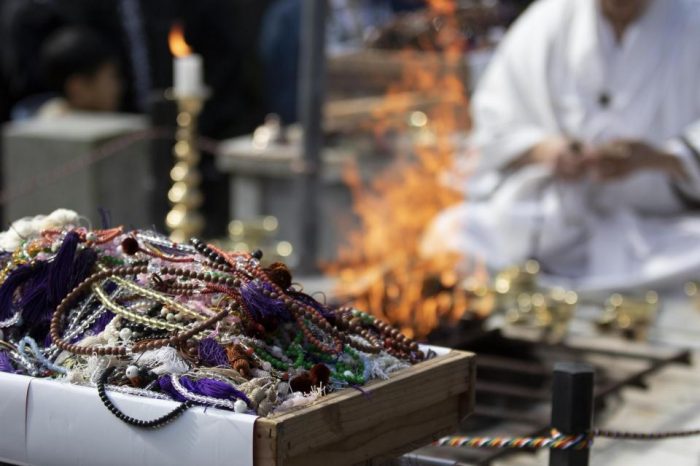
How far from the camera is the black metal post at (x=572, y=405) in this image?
9.75ft

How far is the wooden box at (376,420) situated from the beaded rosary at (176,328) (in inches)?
2.0

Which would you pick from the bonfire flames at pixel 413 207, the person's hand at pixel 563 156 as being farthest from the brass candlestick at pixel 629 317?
the person's hand at pixel 563 156

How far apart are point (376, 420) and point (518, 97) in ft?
14.4

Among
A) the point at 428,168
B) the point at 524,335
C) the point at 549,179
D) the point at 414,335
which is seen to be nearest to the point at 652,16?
the point at 549,179

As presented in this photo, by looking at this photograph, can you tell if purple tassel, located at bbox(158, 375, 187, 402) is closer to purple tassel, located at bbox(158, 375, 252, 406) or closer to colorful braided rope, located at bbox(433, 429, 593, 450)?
purple tassel, located at bbox(158, 375, 252, 406)

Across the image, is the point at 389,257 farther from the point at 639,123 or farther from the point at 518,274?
the point at 639,123

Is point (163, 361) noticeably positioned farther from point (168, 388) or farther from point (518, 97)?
point (518, 97)

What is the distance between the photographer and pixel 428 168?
24.4ft

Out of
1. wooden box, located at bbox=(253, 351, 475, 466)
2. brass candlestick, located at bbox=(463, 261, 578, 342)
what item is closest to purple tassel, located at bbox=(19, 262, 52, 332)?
wooden box, located at bbox=(253, 351, 475, 466)

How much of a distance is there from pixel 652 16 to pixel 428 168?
160 centimetres

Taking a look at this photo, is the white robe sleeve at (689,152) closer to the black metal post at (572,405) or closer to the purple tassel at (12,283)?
the black metal post at (572,405)

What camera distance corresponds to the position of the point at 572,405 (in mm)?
2973

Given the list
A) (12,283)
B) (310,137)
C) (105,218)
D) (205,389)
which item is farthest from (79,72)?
(205,389)

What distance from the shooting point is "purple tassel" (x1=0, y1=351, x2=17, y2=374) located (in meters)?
2.69
